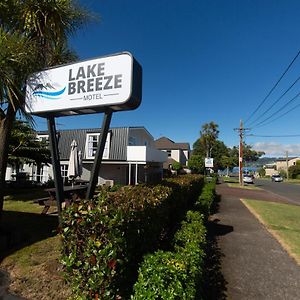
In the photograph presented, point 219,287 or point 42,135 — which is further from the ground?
point 42,135

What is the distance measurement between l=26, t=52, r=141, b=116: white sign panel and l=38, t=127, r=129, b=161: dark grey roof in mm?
17427

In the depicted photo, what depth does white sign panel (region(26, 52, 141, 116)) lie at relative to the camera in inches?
201

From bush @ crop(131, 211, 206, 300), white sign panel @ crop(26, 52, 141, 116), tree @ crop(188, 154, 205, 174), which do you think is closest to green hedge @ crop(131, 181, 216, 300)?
bush @ crop(131, 211, 206, 300)

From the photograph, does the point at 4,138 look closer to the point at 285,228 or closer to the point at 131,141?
the point at 285,228

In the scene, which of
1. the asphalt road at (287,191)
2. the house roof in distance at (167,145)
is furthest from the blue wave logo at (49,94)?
the house roof in distance at (167,145)

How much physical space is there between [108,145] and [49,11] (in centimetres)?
1792

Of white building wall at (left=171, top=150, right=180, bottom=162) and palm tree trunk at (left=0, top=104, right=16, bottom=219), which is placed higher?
white building wall at (left=171, top=150, right=180, bottom=162)

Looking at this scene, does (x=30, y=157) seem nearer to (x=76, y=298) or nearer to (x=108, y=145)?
(x=108, y=145)

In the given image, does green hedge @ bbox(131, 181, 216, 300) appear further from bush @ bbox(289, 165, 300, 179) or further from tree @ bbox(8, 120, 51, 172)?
bush @ bbox(289, 165, 300, 179)

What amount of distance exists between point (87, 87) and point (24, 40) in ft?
7.80

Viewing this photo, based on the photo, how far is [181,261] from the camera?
137 inches

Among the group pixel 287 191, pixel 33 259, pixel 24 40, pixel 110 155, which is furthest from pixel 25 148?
pixel 287 191

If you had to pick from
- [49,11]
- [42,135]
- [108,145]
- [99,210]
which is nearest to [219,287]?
[99,210]

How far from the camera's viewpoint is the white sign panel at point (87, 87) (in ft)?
16.8
